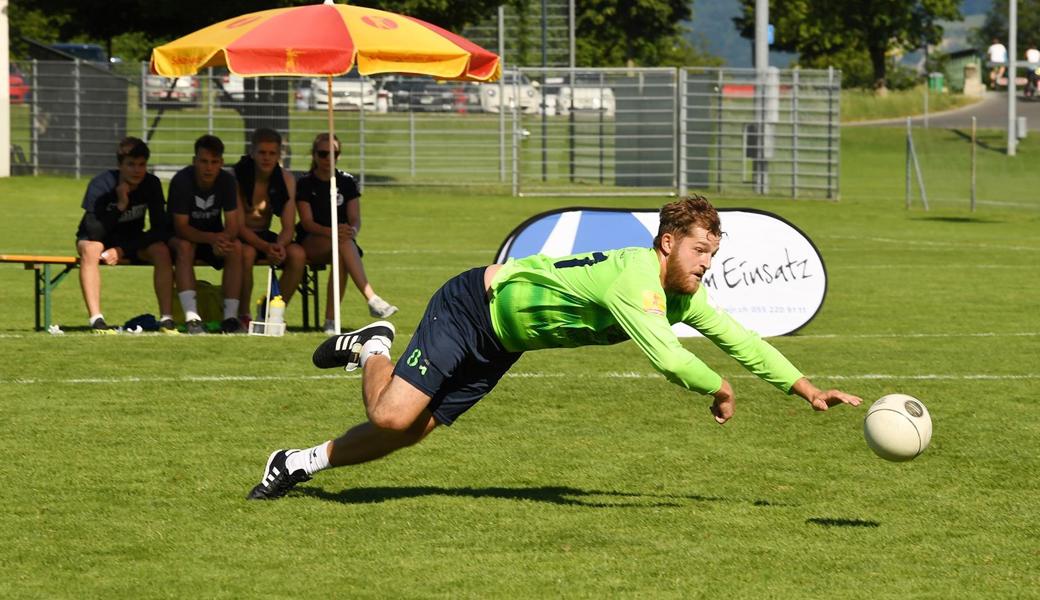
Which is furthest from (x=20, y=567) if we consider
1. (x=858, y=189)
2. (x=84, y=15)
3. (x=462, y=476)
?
(x=858, y=189)

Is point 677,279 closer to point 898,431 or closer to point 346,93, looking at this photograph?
point 898,431

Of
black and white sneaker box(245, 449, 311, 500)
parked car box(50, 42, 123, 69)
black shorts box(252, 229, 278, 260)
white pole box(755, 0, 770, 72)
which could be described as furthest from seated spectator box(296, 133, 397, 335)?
parked car box(50, 42, 123, 69)

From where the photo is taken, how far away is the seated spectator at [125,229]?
13461 millimetres

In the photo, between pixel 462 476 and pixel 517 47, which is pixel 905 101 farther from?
pixel 462 476

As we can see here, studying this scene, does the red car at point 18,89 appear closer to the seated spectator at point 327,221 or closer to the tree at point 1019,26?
the seated spectator at point 327,221

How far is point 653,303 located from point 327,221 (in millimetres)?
8193

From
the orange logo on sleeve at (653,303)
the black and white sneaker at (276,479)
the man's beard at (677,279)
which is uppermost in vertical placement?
the man's beard at (677,279)

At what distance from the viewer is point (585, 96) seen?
36562 millimetres

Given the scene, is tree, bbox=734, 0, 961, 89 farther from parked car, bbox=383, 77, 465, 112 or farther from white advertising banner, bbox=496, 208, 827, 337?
white advertising banner, bbox=496, 208, 827, 337

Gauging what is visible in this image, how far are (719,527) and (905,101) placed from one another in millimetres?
70691

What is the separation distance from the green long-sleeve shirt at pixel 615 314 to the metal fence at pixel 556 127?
2589cm

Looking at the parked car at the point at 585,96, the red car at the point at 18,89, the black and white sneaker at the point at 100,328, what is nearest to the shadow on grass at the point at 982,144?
the parked car at the point at 585,96

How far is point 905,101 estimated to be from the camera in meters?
74.9

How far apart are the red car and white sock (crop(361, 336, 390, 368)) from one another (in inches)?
1128
